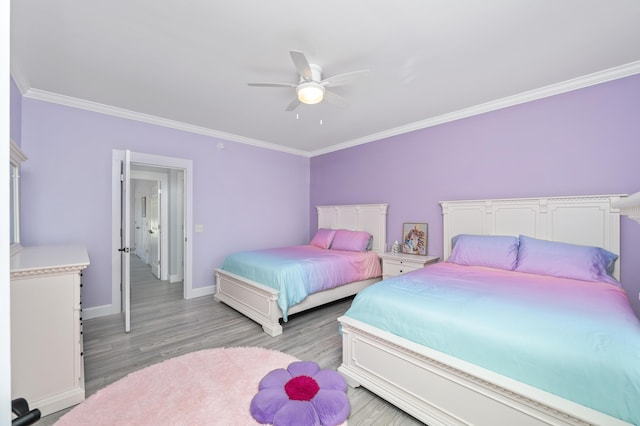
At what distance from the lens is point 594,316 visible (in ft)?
4.88

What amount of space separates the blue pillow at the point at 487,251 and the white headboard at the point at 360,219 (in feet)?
4.41

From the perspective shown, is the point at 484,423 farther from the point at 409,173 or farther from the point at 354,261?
the point at 409,173

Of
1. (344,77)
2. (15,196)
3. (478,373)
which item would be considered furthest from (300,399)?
(15,196)

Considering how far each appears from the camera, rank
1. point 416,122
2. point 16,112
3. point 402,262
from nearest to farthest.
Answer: point 16,112 < point 402,262 < point 416,122

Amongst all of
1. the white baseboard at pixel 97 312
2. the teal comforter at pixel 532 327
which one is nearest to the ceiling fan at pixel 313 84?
the teal comforter at pixel 532 327

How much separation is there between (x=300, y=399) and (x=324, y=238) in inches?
130

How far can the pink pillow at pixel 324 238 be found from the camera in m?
4.58

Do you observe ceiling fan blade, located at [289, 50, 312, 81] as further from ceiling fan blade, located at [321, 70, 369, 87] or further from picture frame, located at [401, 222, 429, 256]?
picture frame, located at [401, 222, 429, 256]

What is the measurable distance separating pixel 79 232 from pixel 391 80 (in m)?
4.06

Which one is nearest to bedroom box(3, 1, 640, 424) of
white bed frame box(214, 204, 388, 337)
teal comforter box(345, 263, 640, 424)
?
white bed frame box(214, 204, 388, 337)

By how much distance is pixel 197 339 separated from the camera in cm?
274

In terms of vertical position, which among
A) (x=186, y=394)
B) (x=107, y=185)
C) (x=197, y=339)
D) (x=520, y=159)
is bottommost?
(x=197, y=339)

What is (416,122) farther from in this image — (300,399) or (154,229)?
(154,229)

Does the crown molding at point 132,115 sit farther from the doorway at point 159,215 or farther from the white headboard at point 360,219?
the white headboard at point 360,219
